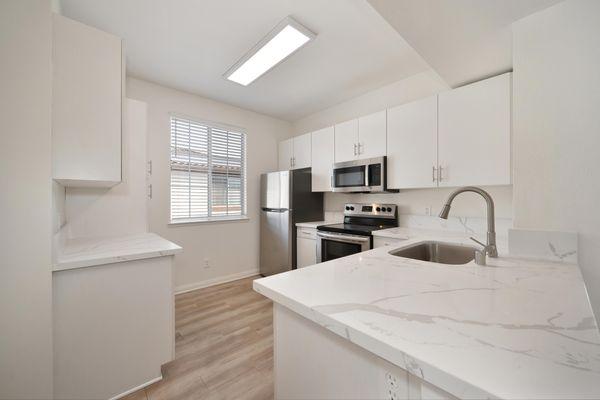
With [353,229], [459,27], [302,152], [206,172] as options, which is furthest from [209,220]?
[459,27]

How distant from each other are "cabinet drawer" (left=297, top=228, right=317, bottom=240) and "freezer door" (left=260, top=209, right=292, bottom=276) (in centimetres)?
14

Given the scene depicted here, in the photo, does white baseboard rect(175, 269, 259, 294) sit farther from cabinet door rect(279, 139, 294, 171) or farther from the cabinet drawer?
cabinet door rect(279, 139, 294, 171)

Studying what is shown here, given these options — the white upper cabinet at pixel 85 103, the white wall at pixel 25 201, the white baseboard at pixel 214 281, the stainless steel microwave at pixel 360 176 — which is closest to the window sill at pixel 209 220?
the white baseboard at pixel 214 281

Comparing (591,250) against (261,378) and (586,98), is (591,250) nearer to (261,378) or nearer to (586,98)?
(586,98)

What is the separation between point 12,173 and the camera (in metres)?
1.08

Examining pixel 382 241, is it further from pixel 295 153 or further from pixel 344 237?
pixel 295 153

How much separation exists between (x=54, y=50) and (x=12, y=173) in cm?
75

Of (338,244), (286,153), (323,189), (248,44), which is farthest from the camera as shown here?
(286,153)

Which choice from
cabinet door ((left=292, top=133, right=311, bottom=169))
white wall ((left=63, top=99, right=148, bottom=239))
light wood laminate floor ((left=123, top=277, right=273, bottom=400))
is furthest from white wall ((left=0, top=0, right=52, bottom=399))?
cabinet door ((left=292, top=133, right=311, bottom=169))

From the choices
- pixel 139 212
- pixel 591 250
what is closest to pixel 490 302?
pixel 591 250

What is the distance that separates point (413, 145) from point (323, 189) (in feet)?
4.12

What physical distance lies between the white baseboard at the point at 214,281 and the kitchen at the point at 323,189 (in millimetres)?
26

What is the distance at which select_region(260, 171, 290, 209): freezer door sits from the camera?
3.33m

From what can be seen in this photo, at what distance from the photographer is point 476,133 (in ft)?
6.63
